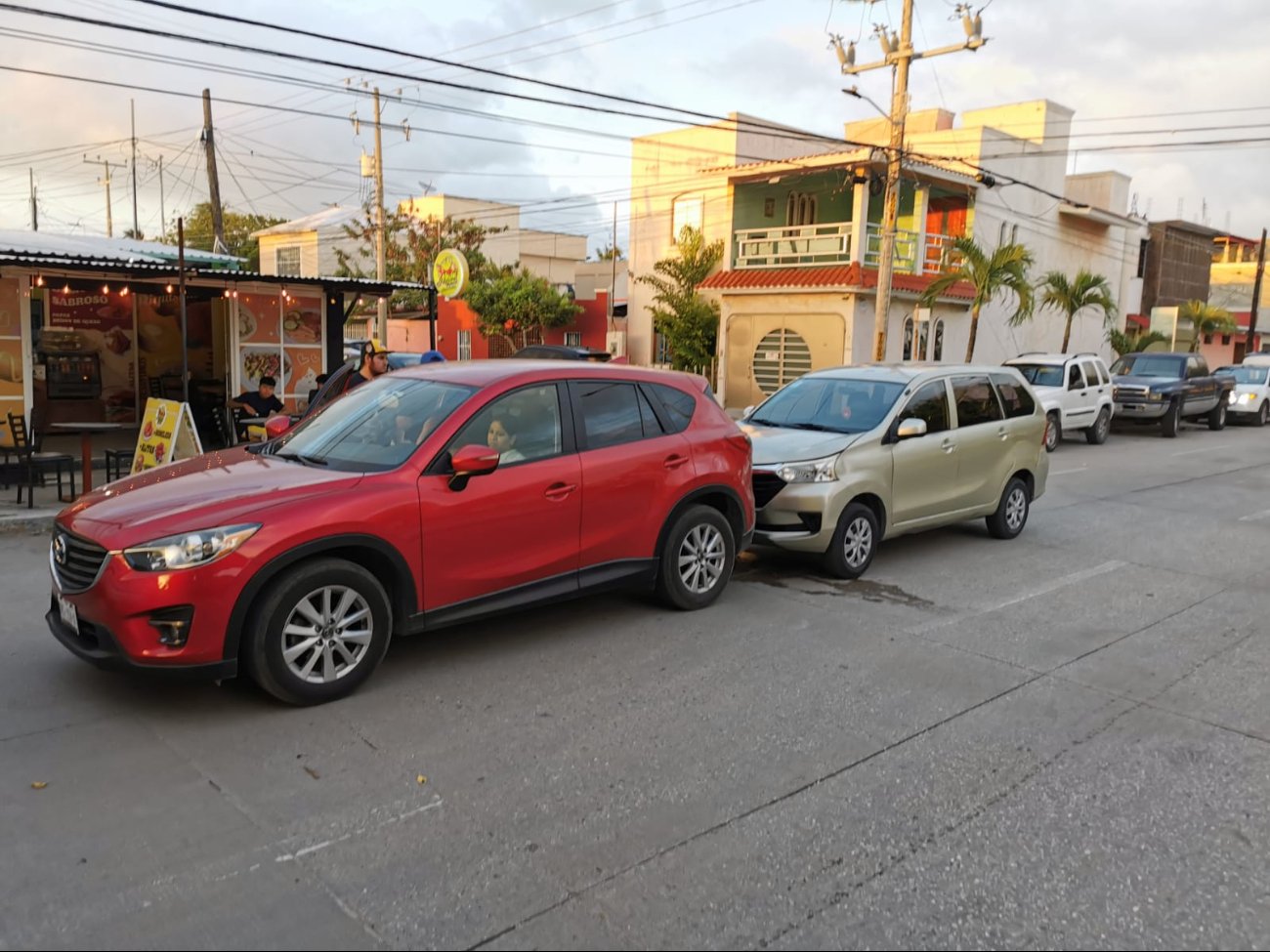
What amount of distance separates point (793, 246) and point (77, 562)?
877 inches

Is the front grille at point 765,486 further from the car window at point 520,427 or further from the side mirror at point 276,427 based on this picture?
the side mirror at point 276,427

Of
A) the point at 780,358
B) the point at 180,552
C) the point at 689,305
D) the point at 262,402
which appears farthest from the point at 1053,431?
the point at 180,552

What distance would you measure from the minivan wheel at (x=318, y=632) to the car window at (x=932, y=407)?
5.00 m

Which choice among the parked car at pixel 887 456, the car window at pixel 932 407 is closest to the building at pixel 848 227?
the parked car at pixel 887 456

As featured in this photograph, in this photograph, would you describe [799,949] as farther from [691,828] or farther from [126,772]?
[126,772]

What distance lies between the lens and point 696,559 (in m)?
6.70

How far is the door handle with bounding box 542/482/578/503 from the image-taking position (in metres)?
5.66

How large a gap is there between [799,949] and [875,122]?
107 ft

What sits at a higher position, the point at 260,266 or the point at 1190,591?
the point at 260,266

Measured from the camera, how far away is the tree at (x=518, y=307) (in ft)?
107

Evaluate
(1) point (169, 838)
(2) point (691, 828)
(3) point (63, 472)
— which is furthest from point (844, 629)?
(3) point (63, 472)

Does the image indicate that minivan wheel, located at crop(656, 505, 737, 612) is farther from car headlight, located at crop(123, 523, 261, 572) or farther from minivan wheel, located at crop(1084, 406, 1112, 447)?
minivan wheel, located at crop(1084, 406, 1112, 447)

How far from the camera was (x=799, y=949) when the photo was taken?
304cm

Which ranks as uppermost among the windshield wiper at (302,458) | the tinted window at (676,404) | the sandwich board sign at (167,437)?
the tinted window at (676,404)
